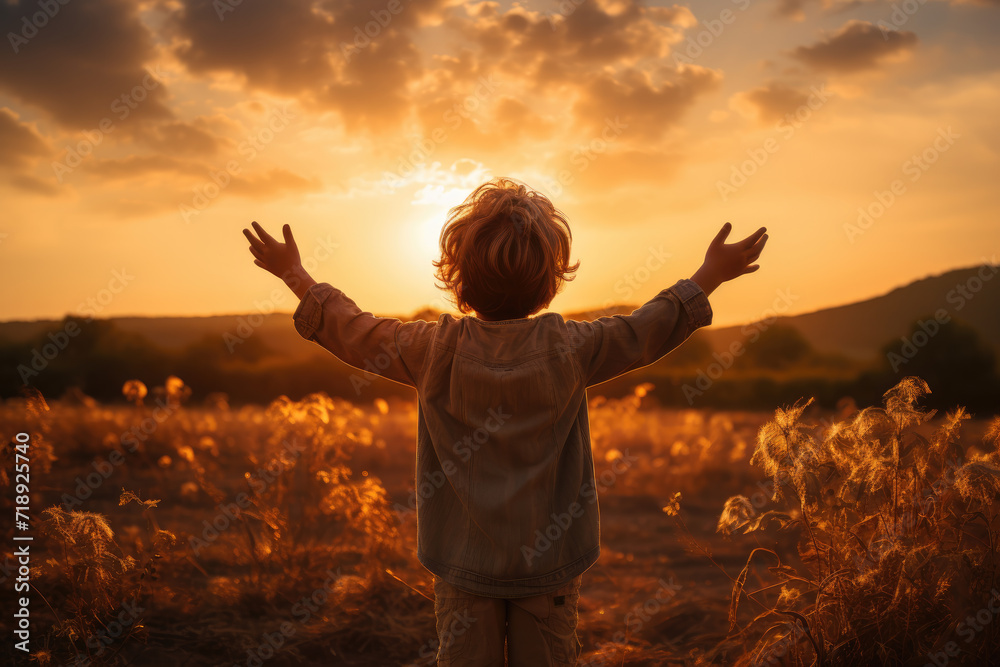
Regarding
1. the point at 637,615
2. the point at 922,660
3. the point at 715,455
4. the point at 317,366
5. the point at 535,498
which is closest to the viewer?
the point at 535,498

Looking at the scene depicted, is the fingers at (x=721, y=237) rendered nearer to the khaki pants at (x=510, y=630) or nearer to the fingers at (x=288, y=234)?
the khaki pants at (x=510, y=630)

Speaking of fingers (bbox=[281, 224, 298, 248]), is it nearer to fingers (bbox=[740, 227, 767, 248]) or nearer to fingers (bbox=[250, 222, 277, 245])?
fingers (bbox=[250, 222, 277, 245])

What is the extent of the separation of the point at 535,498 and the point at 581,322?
1.80 ft

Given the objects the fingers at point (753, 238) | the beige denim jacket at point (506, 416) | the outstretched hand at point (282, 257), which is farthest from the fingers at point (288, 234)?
the fingers at point (753, 238)

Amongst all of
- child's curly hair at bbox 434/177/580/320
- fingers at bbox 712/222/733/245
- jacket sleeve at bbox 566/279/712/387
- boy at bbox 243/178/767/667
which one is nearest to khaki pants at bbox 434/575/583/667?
boy at bbox 243/178/767/667

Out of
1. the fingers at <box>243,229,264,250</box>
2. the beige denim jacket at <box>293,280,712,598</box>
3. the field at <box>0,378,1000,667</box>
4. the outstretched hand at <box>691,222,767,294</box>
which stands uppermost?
the fingers at <box>243,229,264,250</box>

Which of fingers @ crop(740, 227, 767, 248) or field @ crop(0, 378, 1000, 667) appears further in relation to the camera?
field @ crop(0, 378, 1000, 667)

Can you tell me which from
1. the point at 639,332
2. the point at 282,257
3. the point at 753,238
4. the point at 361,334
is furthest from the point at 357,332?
the point at 753,238

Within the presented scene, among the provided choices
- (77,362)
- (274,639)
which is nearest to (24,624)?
(274,639)

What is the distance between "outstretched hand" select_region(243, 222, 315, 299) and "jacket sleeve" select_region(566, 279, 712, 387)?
899 millimetres

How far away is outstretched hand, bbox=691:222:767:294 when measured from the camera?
2082mm

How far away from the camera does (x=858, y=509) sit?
2.61m

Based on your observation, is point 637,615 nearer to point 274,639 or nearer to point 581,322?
point 274,639

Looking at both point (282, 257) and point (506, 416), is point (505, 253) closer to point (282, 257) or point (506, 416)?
point (506, 416)
